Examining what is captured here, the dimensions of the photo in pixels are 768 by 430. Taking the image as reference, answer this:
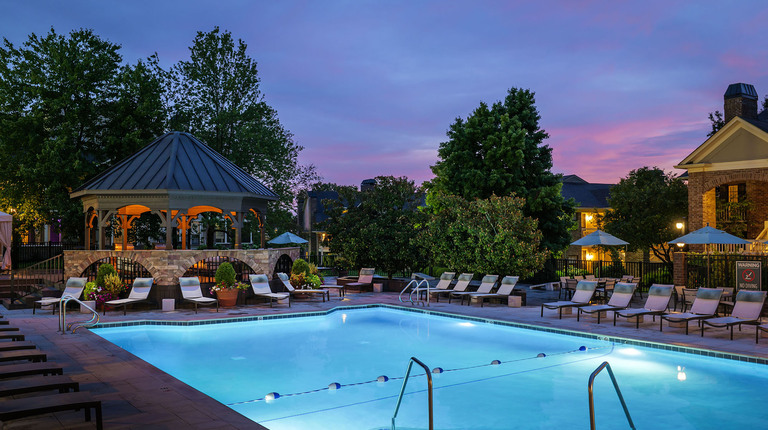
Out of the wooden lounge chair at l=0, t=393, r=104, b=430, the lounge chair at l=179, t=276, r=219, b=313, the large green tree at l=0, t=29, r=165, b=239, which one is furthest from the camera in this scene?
the large green tree at l=0, t=29, r=165, b=239

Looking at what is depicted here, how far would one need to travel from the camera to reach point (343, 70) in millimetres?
31547

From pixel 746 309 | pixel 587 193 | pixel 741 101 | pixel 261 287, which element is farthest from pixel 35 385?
pixel 587 193

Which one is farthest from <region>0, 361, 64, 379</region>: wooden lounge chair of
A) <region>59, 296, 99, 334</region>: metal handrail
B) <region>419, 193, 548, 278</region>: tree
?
<region>419, 193, 548, 278</region>: tree

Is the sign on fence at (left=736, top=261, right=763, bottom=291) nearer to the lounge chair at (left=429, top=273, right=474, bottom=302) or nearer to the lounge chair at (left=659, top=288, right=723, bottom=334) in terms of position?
the lounge chair at (left=659, top=288, right=723, bottom=334)

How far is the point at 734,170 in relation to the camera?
82.3 feet

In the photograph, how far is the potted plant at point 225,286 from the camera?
19250 millimetres

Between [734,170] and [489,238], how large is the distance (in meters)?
12.7

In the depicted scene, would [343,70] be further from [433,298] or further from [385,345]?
[385,345]

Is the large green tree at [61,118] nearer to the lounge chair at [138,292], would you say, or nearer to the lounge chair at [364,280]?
the lounge chair at [138,292]

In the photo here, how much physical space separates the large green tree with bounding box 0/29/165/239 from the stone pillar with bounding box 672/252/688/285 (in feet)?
76.5

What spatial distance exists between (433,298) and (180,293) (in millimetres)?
8908

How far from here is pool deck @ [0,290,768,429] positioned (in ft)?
22.2

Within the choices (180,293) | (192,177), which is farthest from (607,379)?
(192,177)

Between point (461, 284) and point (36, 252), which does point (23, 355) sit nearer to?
point (461, 284)
